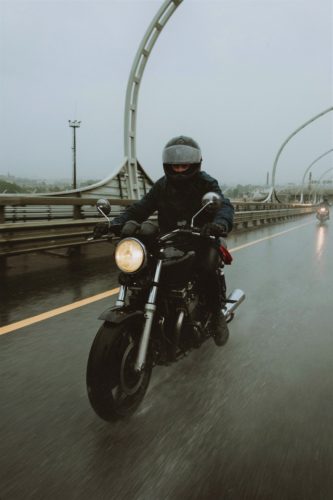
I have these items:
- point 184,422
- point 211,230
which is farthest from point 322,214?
point 184,422

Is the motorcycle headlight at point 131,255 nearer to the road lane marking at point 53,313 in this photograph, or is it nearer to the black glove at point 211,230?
the black glove at point 211,230

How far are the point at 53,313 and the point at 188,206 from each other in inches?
101

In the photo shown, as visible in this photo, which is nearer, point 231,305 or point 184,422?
point 184,422

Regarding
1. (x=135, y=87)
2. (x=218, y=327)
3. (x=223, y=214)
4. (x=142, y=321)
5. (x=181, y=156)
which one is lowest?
(x=218, y=327)

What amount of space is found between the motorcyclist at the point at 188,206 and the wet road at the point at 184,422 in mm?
694

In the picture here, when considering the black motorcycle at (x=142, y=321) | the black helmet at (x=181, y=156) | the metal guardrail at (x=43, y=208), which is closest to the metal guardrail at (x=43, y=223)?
the metal guardrail at (x=43, y=208)

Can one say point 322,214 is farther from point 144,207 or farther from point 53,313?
point 144,207

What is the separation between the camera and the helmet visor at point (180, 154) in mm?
3564

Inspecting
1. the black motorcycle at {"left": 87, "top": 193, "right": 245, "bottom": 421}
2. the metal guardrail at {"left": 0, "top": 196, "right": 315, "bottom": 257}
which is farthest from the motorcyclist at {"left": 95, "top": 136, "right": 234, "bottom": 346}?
the metal guardrail at {"left": 0, "top": 196, "right": 315, "bottom": 257}

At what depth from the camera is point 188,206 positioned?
388 cm

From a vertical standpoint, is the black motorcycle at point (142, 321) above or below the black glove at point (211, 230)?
below

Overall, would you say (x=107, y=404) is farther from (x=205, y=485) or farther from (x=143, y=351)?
(x=205, y=485)

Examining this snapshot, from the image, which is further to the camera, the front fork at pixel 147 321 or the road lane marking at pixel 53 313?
the road lane marking at pixel 53 313

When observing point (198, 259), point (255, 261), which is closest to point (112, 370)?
point (198, 259)
